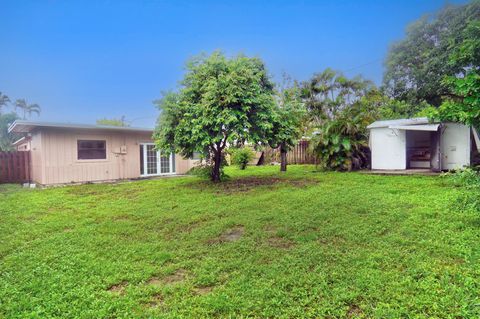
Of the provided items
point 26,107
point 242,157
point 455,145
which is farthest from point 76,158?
point 26,107

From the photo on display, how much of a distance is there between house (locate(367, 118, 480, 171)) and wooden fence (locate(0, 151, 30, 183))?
14.3 meters

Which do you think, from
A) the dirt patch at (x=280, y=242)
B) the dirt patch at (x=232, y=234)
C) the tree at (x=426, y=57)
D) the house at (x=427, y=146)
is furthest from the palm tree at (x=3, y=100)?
the tree at (x=426, y=57)

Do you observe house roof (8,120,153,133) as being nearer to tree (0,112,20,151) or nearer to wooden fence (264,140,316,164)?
wooden fence (264,140,316,164)

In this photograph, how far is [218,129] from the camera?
6.25m

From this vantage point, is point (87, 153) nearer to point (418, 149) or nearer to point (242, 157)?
point (242, 157)

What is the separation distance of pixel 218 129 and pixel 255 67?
85.5 inches

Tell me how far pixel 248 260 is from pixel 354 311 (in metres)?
1.21

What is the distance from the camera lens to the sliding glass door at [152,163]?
11883 mm

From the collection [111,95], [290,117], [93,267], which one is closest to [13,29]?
[111,95]

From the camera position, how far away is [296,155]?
53.0 feet

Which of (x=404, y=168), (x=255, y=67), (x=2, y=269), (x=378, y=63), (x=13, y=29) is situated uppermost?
(x=13, y=29)

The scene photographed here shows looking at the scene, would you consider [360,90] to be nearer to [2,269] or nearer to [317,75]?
[317,75]

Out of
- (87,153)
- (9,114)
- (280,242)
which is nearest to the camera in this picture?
(280,242)

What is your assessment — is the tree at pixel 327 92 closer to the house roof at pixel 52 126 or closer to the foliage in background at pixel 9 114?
the house roof at pixel 52 126
